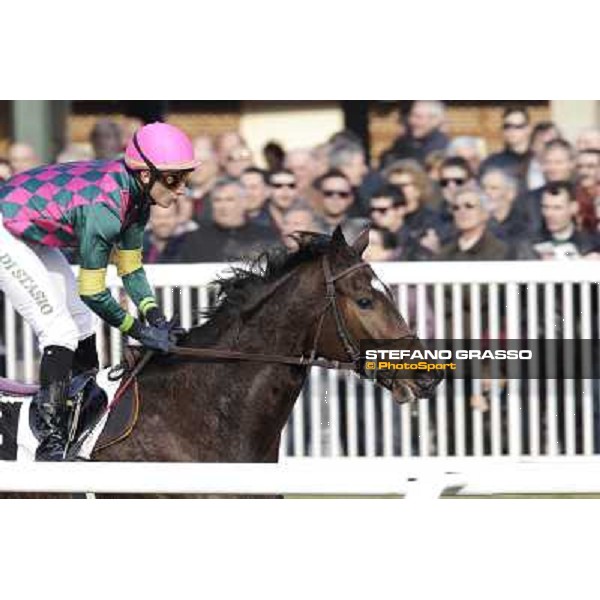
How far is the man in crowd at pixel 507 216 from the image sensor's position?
8234 mm

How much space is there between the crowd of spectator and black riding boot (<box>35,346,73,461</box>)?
102 inches

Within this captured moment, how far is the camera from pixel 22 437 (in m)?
5.60

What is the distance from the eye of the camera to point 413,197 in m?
8.45

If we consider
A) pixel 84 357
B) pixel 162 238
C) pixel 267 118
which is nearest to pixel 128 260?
pixel 84 357

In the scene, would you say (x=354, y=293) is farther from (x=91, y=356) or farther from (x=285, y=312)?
(x=91, y=356)

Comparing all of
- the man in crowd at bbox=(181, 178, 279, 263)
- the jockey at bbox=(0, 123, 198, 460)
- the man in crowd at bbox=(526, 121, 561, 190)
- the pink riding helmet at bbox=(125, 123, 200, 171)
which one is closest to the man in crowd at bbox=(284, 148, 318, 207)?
the man in crowd at bbox=(181, 178, 279, 263)

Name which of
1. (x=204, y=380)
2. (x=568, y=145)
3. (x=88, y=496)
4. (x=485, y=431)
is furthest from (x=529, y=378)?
(x=88, y=496)

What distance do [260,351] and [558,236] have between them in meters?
2.83

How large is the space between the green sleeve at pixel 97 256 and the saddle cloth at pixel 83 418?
269mm

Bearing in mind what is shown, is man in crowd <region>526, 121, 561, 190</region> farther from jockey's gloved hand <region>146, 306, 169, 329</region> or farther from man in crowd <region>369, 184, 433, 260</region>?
jockey's gloved hand <region>146, 306, 169, 329</region>

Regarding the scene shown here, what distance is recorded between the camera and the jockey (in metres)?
5.49

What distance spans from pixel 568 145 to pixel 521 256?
766 millimetres

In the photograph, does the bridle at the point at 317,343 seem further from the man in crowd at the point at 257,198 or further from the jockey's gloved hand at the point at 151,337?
the man in crowd at the point at 257,198

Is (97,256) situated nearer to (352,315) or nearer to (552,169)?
(352,315)
